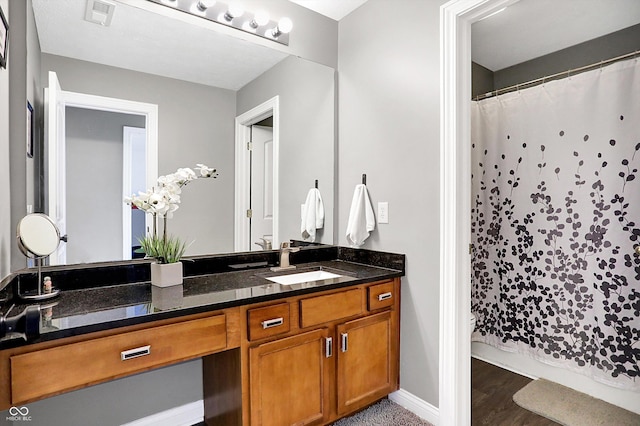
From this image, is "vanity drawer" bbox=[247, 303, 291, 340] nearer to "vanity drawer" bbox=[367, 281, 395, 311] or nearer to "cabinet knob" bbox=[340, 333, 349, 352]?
"cabinet knob" bbox=[340, 333, 349, 352]

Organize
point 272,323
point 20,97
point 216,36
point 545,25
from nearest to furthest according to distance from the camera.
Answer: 1. point 20,97
2. point 272,323
3. point 216,36
4. point 545,25

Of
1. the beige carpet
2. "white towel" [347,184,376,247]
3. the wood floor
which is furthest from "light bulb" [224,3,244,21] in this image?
the beige carpet

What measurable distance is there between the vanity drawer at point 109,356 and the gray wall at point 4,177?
1.44 feet

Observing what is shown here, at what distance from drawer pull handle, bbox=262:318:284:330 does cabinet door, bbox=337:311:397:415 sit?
36 centimetres

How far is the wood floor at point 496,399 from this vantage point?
1975mm

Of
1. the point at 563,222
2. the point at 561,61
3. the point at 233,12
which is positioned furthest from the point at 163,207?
the point at 561,61

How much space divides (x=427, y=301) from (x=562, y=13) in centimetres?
205

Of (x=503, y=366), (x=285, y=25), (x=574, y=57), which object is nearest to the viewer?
(x=285, y=25)

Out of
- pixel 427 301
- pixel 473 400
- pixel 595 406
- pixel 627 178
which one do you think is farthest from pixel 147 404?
A: pixel 627 178

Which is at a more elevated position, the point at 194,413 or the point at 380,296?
the point at 380,296

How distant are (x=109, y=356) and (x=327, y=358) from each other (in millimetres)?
952

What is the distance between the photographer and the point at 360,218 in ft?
7.36

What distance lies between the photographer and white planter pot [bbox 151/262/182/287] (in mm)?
1623

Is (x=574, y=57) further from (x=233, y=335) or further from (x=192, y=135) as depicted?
(x=233, y=335)
